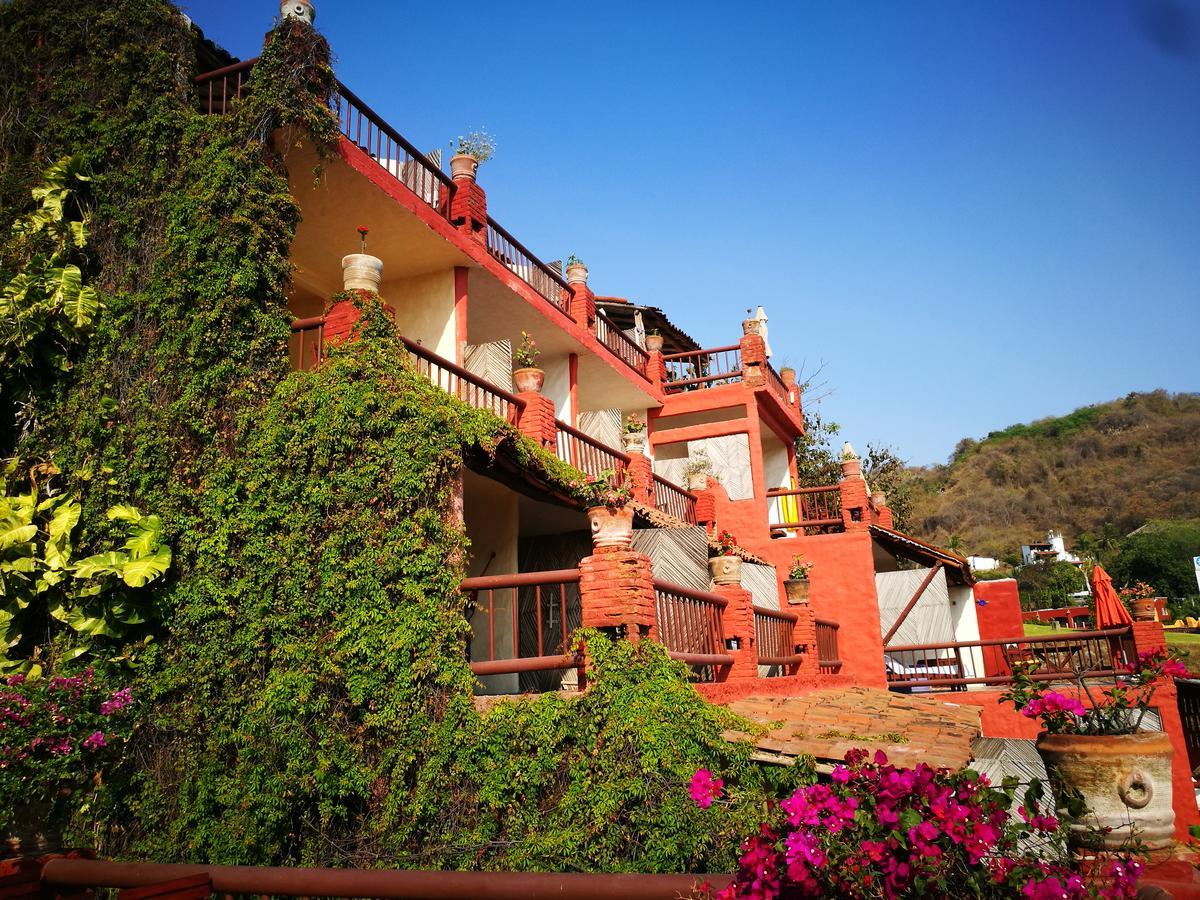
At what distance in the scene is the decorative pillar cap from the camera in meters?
10.1

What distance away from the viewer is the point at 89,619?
823 centimetres

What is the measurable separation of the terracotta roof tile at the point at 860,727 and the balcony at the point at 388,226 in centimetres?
718

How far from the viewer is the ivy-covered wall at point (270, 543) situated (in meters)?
7.01

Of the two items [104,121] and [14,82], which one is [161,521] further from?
[14,82]

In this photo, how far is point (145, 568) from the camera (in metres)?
8.09

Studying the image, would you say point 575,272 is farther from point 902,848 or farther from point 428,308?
point 902,848

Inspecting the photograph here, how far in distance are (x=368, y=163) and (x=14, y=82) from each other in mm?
4246

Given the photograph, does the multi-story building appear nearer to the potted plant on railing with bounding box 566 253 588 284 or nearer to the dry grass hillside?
the potted plant on railing with bounding box 566 253 588 284

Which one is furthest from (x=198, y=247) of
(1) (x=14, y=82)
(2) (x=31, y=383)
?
(1) (x=14, y=82)

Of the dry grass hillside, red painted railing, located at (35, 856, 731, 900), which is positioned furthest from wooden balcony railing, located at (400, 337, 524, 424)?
the dry grass hillside

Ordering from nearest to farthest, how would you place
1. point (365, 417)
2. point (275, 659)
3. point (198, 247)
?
1. point (275, 659)
2. point (365, 417)
3. point (198, 247)

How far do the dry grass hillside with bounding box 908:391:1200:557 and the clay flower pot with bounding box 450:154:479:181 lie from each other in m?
52.1

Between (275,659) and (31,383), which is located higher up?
(31,383)

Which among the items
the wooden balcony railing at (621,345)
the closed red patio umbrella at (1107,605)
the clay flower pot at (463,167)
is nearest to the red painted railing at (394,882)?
the clay flower pot at (463,167)
